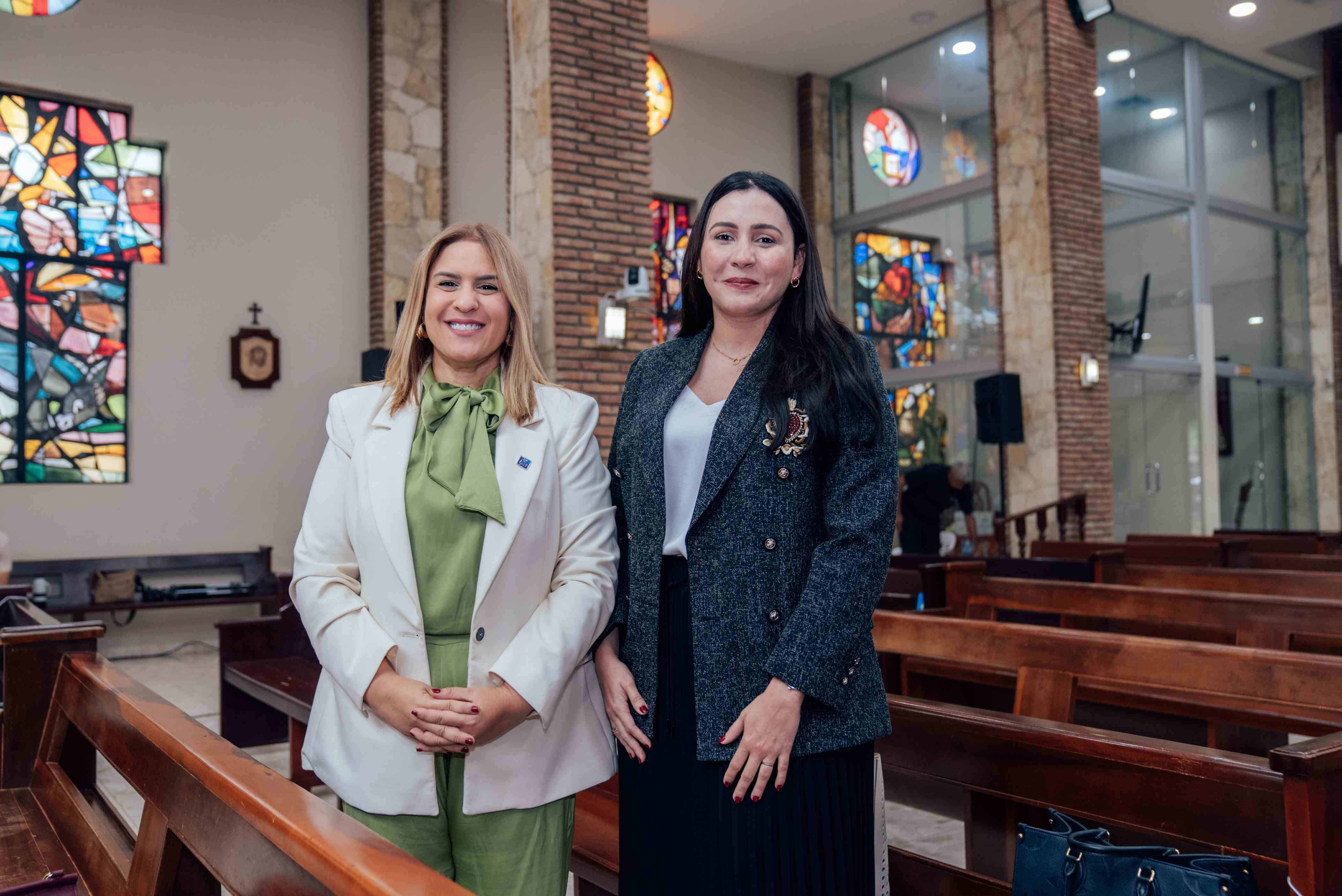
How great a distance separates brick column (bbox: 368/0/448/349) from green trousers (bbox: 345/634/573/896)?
749 centimetres

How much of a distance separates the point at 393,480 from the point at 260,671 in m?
3.18

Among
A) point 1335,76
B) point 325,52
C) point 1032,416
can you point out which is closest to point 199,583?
point 325,52

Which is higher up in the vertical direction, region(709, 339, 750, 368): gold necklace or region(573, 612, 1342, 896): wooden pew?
region(709, 339, 750, 368): gold necklace

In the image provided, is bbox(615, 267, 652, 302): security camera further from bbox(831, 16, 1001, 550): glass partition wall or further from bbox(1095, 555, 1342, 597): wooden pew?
bbox(831, 16, 1001, 550): glass partition wall

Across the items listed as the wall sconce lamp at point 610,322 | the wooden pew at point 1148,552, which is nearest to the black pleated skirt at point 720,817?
the wall sconce lamp at point 610,322

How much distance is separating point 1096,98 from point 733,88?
153 inches

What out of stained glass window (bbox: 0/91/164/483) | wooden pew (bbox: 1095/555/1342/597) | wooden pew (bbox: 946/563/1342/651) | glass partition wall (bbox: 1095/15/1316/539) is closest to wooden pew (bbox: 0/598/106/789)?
wooden pew (bbox: 946/563/1342/651)

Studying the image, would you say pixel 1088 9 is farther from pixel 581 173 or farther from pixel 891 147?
pixel 581 173

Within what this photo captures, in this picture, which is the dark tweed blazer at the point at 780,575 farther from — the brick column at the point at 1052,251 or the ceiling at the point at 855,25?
the ceiling at the point at 855,25

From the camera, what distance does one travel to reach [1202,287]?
11438mm

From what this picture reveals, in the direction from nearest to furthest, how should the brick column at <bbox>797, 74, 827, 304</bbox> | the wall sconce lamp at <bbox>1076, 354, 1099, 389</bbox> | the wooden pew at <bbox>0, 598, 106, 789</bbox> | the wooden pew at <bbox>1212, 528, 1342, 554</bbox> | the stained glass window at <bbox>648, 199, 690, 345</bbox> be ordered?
the wooden pew at <bbox>0, 598, 106, 789</bbox>, the wooden pew at <bbox>1212, 528, 1342, 554</bbox>, the wall sconce lamp at <bbox>1076, 354, 1099, 389</bbox>, the stained glass window at <bbox>648, 199, 690, 345</bbox>, the brick column at <bbox>797, 74, 827, 304</bbox>

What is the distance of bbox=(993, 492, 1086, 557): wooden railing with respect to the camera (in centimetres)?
859

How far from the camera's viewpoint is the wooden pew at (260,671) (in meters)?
4.14

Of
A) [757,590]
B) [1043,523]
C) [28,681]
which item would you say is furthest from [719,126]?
[757,590]
